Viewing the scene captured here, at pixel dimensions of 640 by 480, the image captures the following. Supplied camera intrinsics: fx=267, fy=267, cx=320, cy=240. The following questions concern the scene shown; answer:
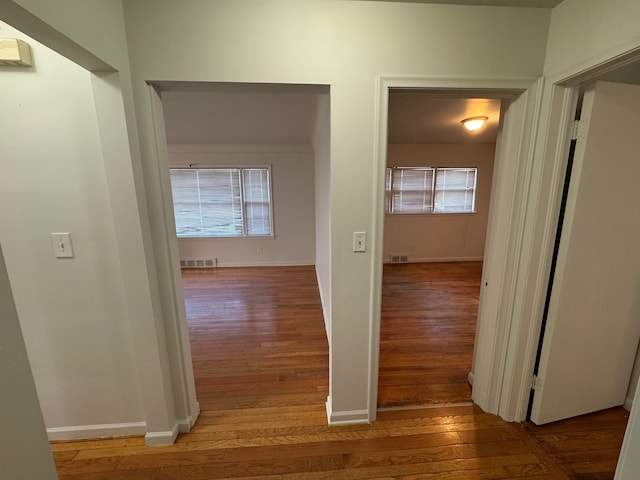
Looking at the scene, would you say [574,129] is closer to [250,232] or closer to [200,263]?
[250,232]

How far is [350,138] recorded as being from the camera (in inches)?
53.7

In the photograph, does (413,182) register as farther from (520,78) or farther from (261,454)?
(261,454)

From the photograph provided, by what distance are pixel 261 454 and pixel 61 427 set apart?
1.22 meters

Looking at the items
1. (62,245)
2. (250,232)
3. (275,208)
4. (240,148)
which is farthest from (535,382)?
(240,148)

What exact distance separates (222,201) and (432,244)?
13.3 feet

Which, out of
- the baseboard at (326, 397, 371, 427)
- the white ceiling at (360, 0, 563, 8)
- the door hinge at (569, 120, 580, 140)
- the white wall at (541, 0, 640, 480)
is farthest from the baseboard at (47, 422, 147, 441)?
the door hinge at (569, 120, 580, 140)

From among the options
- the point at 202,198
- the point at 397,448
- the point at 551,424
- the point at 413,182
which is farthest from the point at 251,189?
the point at 551,424

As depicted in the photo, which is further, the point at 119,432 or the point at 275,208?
the point at 275,208

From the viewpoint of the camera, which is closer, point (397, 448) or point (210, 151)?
point (397, 448)

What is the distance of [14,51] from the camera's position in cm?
115

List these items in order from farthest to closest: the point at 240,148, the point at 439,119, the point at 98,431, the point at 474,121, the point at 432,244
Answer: the point at 432,244, the point at 240,148, the point at 439,119, the point at 474,121, the point at 98,431

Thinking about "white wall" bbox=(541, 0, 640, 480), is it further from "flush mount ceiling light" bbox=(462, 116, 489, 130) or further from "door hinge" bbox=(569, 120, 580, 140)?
"flush mount ceiling light" bbox=(462, 116, 489, 130)

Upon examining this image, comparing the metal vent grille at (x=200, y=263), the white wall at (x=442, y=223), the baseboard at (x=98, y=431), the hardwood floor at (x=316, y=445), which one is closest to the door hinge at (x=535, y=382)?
the hardwood floor at (x=316, y=445)

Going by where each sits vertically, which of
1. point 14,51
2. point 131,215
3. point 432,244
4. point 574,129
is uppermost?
point 14,51
